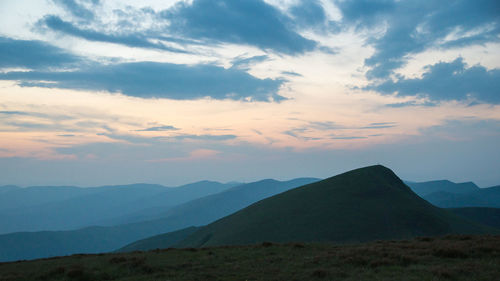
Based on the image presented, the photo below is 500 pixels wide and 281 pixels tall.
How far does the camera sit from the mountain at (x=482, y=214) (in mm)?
153212

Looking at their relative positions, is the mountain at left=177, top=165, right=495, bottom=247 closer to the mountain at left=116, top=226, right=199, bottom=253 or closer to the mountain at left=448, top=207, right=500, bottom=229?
the mountain at left=448, top=207, right=500, bottom=229

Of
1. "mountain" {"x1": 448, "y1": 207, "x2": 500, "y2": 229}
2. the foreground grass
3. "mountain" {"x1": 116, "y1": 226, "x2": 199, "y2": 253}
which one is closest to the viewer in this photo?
the foreground grass

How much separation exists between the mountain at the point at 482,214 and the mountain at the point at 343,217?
55269 mm

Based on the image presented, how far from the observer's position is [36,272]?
2447 cm

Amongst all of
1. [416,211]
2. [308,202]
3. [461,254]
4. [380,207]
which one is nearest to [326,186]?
[308,202]

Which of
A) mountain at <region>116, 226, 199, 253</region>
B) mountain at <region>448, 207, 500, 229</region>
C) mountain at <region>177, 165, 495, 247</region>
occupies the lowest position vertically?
mountain at <region>116, 226, 199, 253</region>

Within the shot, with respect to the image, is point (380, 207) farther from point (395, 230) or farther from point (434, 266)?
point (434, 266)

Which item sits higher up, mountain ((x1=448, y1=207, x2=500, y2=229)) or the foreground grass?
the foreground grass

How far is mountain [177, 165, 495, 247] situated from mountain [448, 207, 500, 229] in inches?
2176

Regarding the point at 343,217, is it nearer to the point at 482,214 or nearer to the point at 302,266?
the point at 302,266

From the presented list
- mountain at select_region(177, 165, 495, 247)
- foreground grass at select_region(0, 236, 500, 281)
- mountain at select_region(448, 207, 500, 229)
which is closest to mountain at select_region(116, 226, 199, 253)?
mountain at select_region(177, 165, 495, 247)

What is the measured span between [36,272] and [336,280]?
74.3 feet

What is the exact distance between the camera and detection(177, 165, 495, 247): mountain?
83.9 meters

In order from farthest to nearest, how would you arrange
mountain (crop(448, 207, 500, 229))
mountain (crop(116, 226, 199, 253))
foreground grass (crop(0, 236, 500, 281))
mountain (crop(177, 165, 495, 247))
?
mountain (crop(116, 226, 199, 253)), mountain (crop(448, 207, 500, 229)), mountain (crop(177, 165, 495, 247)), foreground grass (crop(0, 236, 500, 281))
